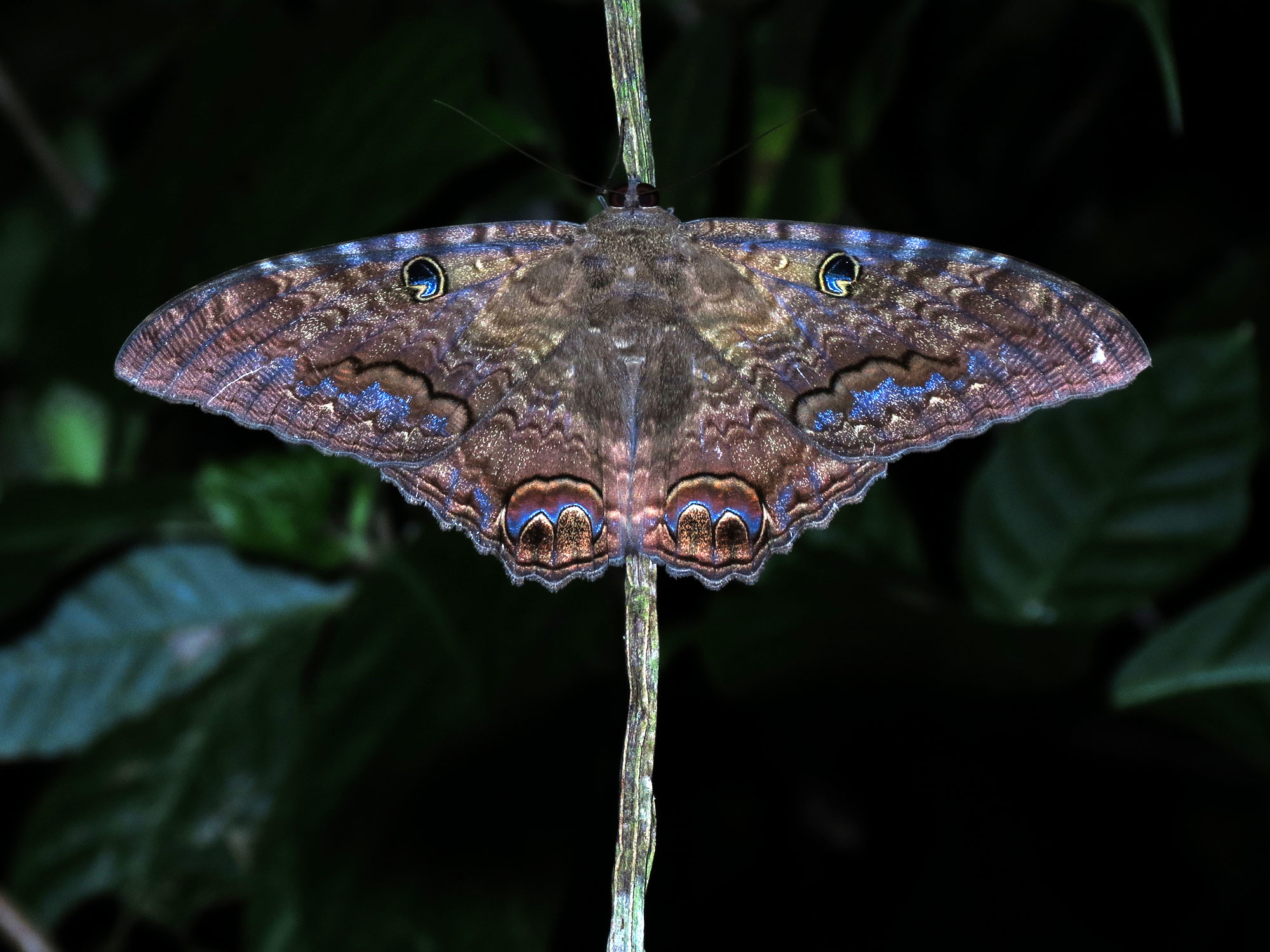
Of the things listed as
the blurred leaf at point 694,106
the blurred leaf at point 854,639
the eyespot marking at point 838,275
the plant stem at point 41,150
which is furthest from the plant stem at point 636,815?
the plant stem at point 41,150

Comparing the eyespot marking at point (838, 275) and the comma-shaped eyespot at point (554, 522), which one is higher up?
the eyespot marking at point (838, 275)

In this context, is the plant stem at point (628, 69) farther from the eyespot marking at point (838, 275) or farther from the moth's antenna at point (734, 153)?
the eyespot marking at point (838, 275)

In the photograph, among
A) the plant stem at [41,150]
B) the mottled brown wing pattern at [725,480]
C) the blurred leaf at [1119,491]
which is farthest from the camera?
A: the plant stem at [41,150]

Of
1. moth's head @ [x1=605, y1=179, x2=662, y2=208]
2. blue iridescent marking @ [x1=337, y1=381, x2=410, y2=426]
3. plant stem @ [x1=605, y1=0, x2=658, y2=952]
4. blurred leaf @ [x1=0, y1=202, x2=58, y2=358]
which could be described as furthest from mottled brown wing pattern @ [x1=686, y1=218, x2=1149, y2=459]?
blurred leaf @ [x1=0, y1=202, x2=58, y2=358]

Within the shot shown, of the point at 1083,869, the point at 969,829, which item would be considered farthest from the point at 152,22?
the point at 1083,869

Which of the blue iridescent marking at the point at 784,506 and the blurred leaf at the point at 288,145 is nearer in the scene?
the blue iridescent marking at the point at 784,506

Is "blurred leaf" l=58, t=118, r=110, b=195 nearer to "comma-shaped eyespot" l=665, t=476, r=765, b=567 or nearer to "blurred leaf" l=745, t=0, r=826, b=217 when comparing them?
"blurred leaf" l=745, t=0, r=826, b=217

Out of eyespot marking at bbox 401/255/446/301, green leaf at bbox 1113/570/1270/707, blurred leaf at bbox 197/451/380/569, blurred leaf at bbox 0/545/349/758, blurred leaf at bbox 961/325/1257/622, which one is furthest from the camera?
blurred leaf at bbox 0/545/349/758
